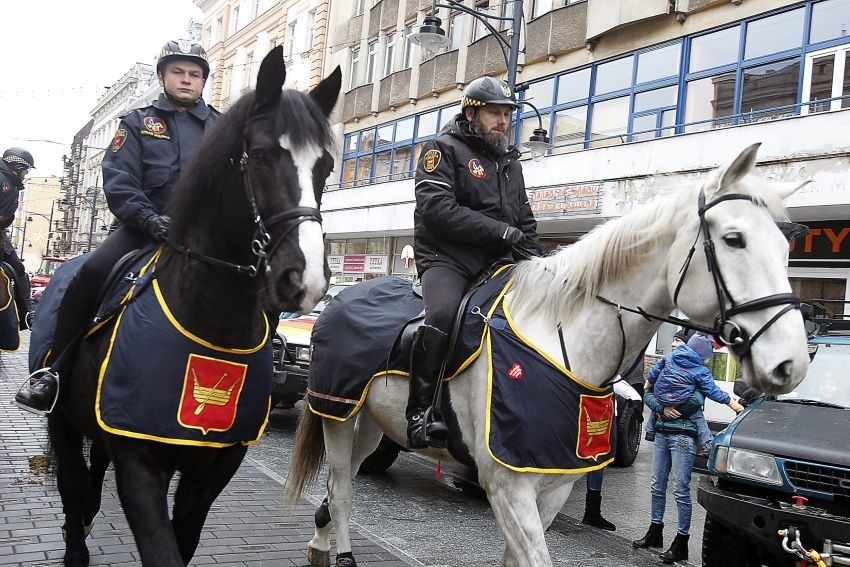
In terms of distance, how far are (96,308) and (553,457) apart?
233cm

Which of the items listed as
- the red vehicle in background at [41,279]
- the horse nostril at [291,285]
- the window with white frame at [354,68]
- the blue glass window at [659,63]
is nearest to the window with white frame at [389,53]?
the window with white frame at [354,68]

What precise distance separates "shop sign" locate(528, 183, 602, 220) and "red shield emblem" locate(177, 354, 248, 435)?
50.1ft

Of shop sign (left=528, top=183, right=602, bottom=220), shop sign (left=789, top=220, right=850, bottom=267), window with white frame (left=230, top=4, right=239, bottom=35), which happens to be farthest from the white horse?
window with white frame (left=230, top=4, right=239, bottom=35)

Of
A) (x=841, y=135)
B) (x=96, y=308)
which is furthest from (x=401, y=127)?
(x=96, y=308)

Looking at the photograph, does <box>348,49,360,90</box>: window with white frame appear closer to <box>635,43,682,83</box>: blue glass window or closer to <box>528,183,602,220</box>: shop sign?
<box>528,183,602,220</box>: shop sign

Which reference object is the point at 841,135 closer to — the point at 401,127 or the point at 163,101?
the point at 163,101

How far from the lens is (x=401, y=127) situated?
28141mm

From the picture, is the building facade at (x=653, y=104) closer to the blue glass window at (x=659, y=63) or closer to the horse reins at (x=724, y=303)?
the blue glass window at (x=659, y=63)

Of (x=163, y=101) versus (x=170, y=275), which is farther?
(x=163, y=101)

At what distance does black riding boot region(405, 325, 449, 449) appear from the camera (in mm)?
3998

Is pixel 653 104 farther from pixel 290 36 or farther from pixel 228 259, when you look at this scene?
pixel 290 36

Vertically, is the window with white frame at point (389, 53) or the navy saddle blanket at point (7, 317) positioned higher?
the window with white frame at point (389, 53)

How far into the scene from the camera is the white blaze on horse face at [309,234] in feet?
8.20

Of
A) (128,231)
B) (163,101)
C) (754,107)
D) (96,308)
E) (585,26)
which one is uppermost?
(585,26)
